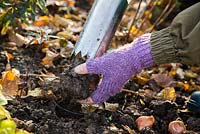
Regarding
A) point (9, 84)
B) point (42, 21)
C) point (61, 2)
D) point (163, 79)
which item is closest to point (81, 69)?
point (9, 84)

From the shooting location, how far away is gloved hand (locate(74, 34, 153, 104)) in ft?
5.85

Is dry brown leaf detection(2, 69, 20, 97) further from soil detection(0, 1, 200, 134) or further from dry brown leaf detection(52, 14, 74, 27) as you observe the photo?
dry brown leaf detection(52, 14, 74, 27)

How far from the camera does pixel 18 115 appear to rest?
1.74m

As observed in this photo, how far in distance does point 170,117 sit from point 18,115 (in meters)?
0.60

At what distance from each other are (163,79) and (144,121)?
47cm

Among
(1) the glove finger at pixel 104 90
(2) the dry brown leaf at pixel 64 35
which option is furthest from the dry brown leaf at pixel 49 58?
(1) the glove finger at pixel 104 90

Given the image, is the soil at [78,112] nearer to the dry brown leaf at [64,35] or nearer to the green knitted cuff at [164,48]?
the green knitted cuff at [164,48]

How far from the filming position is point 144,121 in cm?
184

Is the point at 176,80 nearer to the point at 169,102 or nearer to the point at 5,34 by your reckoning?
the point at 169,102

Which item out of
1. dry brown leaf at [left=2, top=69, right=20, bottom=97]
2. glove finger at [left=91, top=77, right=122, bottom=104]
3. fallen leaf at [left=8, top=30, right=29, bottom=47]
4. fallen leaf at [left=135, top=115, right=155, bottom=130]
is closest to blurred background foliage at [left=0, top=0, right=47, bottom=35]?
fallen leaf at [left=8, top=30, right=29, bottom=47]

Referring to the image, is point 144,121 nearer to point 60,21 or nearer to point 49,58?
point 49,58

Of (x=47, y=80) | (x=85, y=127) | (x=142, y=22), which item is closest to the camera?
(x=85, y=127)

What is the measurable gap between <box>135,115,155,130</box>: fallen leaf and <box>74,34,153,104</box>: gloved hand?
0.47 feet

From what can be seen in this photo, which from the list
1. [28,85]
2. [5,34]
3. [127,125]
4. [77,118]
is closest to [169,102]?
[127,125]
